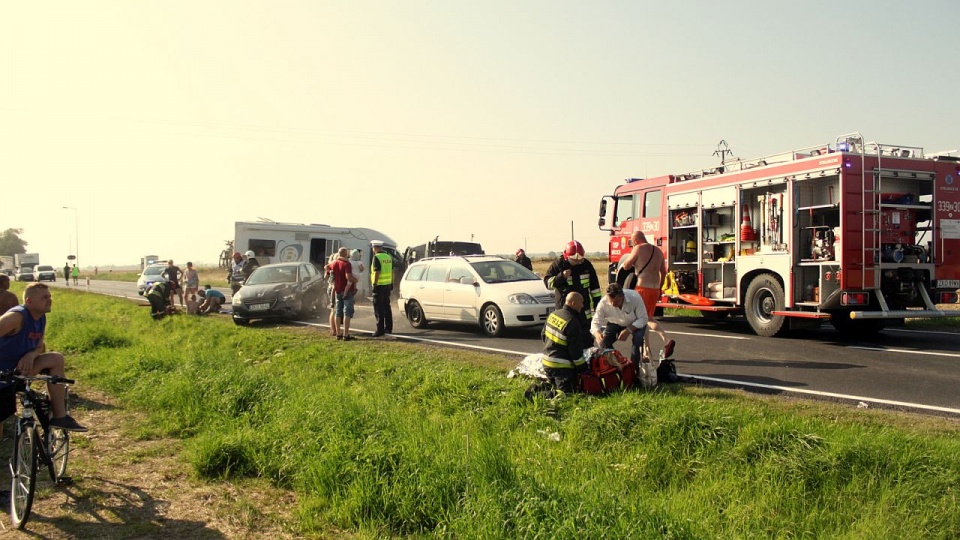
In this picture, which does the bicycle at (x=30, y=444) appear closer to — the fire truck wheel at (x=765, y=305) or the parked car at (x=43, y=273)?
the fire truck wheel at (x=765, y=305)

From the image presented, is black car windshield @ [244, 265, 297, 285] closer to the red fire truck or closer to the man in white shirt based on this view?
the red fire truck

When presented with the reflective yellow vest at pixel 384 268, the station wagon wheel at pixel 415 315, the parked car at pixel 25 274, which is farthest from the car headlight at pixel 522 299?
the parked car at pixel 25 274

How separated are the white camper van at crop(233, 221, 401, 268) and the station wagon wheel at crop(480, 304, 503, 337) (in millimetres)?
13212

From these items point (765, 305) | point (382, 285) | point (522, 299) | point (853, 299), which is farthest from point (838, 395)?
point (382, 285)

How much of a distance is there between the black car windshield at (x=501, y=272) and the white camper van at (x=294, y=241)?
41.5 ft

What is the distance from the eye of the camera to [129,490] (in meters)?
5.96

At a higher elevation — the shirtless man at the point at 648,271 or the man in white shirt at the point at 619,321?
the shirtless man at the point at 648,271

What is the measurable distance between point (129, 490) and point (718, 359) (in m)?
7.56

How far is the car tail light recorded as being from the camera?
11.1 m

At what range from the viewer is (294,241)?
25125mm

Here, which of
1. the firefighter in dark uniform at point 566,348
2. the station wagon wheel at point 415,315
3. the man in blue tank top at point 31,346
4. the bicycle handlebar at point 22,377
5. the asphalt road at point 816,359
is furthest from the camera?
the station wagon wheel at point 415,315

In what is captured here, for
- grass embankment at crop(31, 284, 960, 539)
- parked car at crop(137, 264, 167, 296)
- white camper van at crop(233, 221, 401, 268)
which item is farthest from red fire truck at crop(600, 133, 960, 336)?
parked car at crop(137, 264, 167, 296)

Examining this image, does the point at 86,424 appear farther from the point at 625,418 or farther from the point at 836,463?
the point at 836,463

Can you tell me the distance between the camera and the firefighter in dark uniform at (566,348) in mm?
7348
